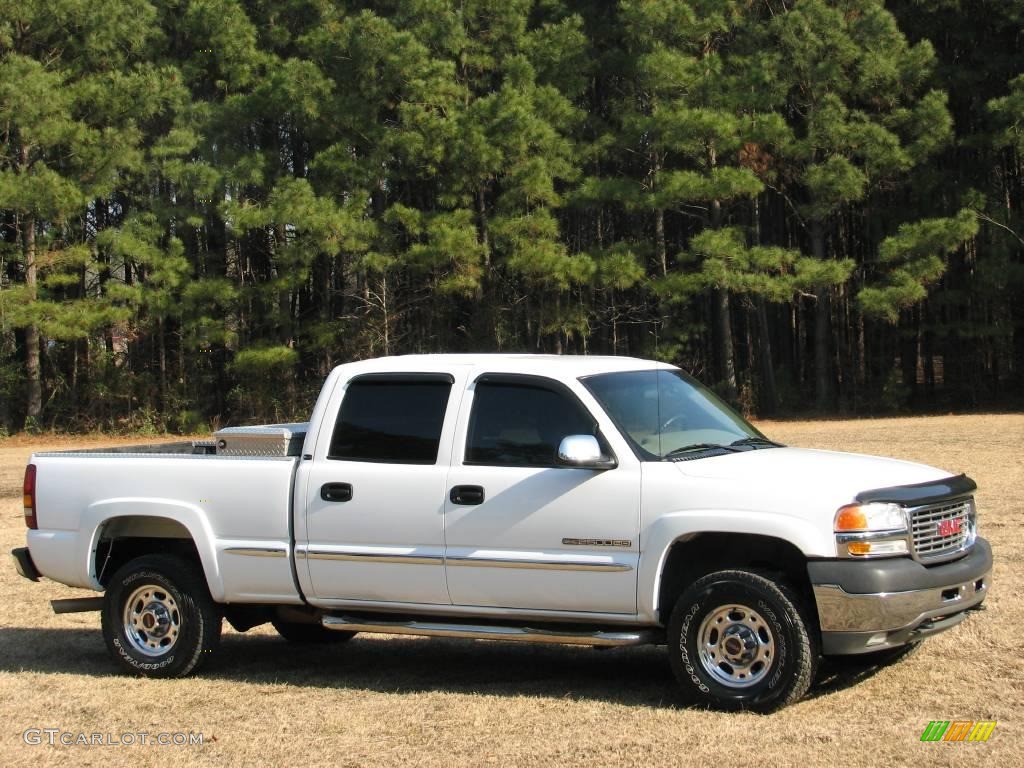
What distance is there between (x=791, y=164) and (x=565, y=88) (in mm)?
7220

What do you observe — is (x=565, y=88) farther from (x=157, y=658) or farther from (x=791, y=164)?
(x=157, y=658)

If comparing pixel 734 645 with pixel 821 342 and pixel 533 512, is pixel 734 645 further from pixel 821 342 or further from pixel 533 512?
pixel 821 342

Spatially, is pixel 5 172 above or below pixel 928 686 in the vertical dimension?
above


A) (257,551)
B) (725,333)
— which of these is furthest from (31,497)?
(725,333)

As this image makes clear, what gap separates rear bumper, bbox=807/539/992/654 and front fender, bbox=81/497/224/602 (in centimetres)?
365

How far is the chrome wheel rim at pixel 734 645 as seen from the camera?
21.4ft

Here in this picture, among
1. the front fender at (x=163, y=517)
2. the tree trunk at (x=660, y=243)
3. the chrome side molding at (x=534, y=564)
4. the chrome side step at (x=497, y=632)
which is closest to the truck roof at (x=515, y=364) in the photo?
the chrome side molding at (x=534, y=564)

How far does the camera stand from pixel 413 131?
3759cm

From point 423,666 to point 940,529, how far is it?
345 cm

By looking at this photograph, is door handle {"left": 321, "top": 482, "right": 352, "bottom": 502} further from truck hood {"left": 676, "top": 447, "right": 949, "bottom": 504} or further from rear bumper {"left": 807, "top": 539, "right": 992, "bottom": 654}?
rear bumper {"left": 807, "top": 539, "right": 992, "bottom": 654}

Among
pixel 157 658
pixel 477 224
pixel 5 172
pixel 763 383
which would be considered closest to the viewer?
pixel 157 658

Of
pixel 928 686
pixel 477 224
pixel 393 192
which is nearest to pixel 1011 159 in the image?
pixel 477 224

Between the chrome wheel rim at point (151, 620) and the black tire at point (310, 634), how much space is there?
1.11 meters

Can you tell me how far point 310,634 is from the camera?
9219mm
